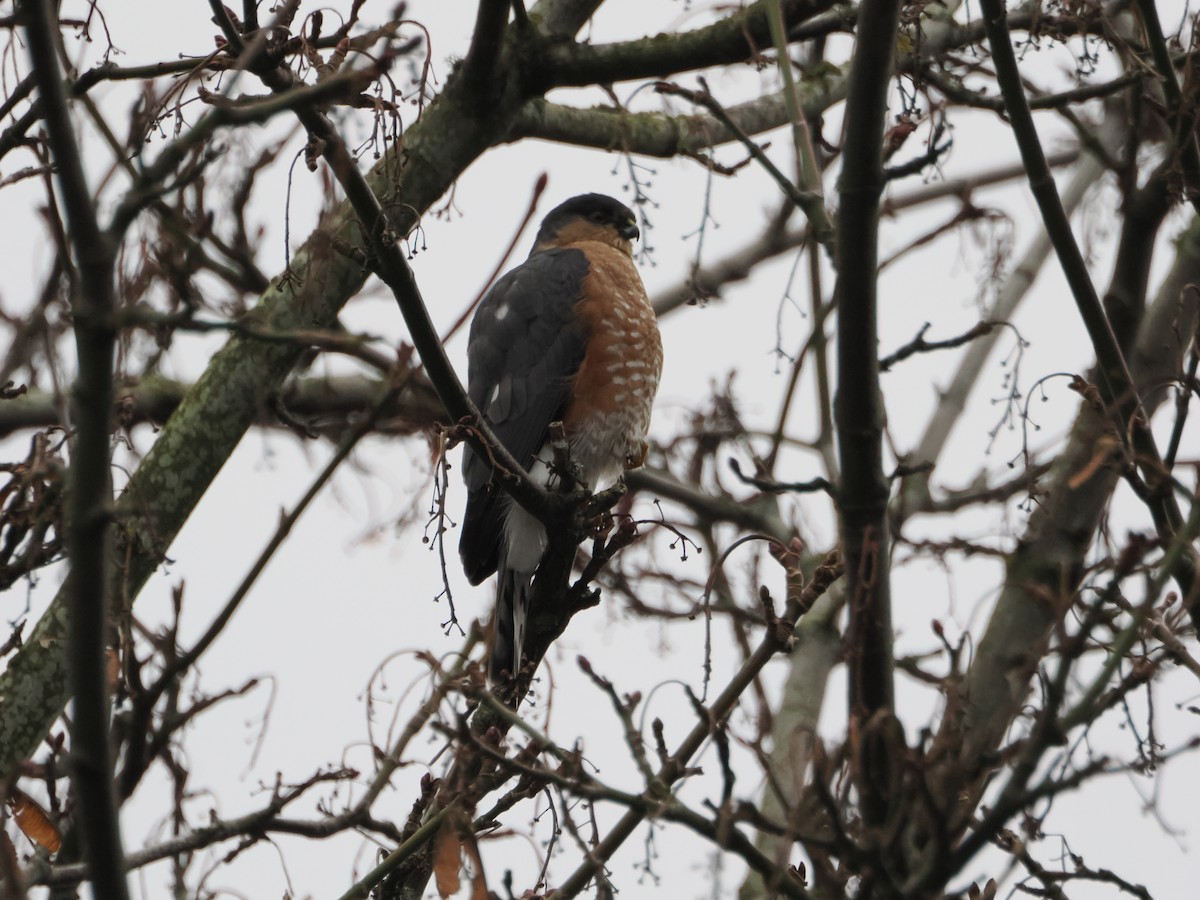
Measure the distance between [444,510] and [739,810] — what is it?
1.24 metres

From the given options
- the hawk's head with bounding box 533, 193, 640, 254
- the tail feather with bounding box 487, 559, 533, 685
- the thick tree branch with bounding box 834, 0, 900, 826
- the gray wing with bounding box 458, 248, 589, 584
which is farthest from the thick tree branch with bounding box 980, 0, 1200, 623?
the hawk's head with bounding box 533, 193, 640, 254

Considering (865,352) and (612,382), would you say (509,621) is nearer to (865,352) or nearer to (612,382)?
(612,382)

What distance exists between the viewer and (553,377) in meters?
5.20

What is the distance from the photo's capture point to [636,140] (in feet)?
15.3

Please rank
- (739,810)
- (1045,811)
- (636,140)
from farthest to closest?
(636,140), (1045,811), (739,810)

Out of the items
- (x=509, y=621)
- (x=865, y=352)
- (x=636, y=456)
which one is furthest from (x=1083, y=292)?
(x=636, y=456)

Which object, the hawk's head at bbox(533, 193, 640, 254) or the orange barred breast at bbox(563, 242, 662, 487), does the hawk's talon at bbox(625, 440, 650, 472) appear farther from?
the hawk's head at bbox(533, 193, 640, 254)

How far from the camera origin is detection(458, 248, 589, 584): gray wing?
Answer: 4895mm

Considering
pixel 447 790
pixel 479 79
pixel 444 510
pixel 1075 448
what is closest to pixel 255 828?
pixel 447 790

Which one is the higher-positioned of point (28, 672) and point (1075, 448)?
point (1075, 448)

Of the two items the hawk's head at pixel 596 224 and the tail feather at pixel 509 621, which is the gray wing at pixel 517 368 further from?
the hawk's head at pixel 596 224

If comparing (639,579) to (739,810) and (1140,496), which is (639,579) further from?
(739,810)

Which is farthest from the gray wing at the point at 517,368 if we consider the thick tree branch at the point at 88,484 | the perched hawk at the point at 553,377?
the thick tree branch at the point at 88,484

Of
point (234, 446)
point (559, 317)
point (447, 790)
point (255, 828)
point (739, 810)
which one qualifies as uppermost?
point (559, 317)
